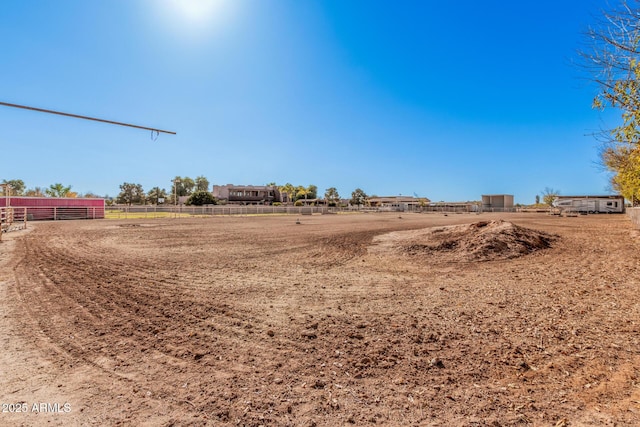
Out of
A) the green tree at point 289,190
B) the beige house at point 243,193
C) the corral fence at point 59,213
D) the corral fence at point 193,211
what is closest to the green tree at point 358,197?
the green tree at point 289,190

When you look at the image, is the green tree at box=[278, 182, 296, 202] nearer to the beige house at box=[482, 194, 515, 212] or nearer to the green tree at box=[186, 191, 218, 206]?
the green tree at box=[186, 191, 218, 206]

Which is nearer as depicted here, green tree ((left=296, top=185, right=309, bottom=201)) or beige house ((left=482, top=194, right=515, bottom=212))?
beige house ((left=482, top=194, right=515, bottom=212))

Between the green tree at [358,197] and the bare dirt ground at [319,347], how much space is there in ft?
412

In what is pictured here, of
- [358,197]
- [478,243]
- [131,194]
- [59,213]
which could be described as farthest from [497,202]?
[131,194]

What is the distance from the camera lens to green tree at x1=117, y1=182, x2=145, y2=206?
318ft

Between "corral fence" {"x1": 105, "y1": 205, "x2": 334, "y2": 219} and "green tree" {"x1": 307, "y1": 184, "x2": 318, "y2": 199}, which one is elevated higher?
"green tree" {"x1": 307, "y1": 184, "x2": 318, "y2": 199}

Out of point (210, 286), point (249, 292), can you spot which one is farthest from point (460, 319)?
point (210, 286)

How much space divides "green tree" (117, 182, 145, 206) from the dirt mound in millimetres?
106357

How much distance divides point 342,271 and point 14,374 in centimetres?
654

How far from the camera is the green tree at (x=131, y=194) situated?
9681cm

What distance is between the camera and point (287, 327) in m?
4.41

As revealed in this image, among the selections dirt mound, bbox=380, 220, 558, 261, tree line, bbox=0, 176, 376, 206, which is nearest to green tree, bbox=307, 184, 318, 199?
tree line, bbox=0, 176, 376, 206

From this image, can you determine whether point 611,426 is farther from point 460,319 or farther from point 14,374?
point 14,374

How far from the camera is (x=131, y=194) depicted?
9788cm
